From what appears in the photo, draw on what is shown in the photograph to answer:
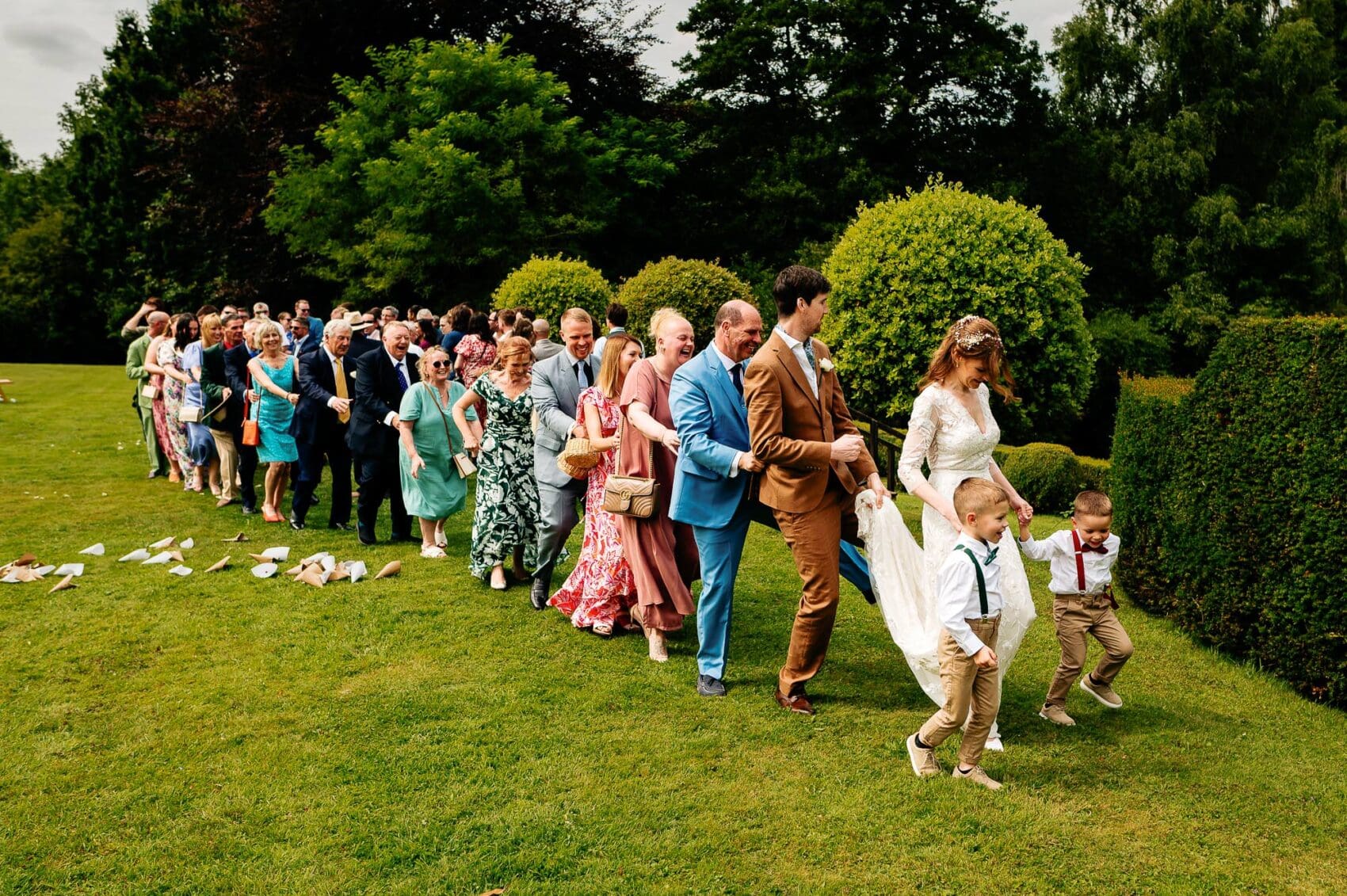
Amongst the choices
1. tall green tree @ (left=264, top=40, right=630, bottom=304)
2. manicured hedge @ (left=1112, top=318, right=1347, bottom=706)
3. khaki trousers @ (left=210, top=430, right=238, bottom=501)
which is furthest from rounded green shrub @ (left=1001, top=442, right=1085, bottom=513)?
tall green tree @ (left=264, top=40, right=630, bottom=304)

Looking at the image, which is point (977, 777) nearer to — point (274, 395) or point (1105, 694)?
point (1105, 694)

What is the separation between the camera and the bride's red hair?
503 centimetres

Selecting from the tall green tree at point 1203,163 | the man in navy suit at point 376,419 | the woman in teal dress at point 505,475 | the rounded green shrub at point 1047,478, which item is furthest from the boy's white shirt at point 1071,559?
the tall green tree at point 1203,163

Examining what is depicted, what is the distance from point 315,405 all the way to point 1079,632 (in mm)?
7718

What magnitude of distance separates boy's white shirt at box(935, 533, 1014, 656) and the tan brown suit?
845 millimetres

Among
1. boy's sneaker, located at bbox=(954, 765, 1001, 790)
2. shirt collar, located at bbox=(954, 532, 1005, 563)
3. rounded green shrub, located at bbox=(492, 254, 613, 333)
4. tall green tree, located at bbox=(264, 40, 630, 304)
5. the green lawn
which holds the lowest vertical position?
the green lawn

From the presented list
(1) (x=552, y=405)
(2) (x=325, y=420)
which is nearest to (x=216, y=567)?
(2) (x=325, y=420)

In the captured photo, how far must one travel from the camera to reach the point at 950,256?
1593 cm

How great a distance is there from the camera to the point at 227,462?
11656 millimetres

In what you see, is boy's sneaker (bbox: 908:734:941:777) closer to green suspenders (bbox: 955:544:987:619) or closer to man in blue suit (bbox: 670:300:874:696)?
green suspenders (bbox: 955:544:987:619)

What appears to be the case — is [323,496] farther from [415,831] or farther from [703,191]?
[703,191]

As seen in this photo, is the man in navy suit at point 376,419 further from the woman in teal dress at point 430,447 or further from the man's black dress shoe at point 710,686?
the man's black dress shoe at point 710,686

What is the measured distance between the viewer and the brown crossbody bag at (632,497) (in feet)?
21.1

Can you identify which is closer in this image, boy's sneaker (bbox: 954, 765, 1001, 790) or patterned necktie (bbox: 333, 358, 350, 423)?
boy's sneaker (bbox: 954, 765, 1001, 790)
